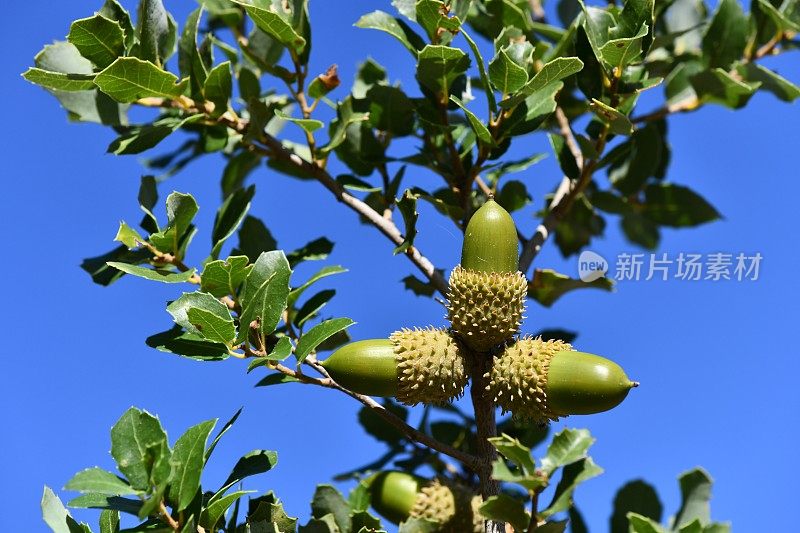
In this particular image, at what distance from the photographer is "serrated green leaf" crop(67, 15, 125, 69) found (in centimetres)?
190

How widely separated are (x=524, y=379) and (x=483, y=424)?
19cm

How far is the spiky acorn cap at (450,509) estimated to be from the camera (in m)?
1.96

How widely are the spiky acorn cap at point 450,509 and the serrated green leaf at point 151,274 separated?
757 millimetres

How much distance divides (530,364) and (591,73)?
0.85 metres

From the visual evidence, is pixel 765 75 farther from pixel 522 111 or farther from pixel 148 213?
pixel 148 213

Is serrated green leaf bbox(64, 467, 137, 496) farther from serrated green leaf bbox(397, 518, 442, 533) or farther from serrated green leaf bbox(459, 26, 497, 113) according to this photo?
serrated green leaf bbox(459, 26, 497, 113)

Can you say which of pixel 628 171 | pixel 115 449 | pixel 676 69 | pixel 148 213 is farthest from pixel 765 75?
pixel 115 449

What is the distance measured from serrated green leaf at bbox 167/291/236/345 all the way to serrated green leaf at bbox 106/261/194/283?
5.5 inches

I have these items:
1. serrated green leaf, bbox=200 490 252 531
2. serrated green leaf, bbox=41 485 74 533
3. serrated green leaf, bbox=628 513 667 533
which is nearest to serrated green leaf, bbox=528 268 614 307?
serrated green leaf, bbox=628 513 667 533

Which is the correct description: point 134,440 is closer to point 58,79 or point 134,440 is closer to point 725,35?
point 58,79

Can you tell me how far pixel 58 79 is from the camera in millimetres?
1960

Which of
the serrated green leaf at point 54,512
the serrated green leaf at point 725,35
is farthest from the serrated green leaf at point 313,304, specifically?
the serrated green leaf at point 725,35

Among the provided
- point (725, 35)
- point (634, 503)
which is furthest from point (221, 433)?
point (725, 35)

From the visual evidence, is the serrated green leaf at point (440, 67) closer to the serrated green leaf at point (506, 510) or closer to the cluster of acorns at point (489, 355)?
the cluster of acorns at point (489, 355)
